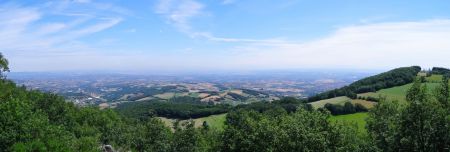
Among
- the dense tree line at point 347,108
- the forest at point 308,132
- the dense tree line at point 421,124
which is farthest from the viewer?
the dense tree line at point 347,108

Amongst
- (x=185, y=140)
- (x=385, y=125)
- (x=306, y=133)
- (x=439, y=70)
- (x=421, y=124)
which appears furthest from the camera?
(x=439, y=70)

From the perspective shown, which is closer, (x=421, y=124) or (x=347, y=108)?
(x=421, y=124)

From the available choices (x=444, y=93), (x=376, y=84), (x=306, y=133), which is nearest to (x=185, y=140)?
(x=306, y=133)

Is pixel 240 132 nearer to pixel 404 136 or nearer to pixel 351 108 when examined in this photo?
pixel 404 136

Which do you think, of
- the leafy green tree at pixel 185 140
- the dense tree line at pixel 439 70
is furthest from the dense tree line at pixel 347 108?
the leafy green tree at pixel 185 140

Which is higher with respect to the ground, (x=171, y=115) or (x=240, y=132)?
(x=240, y=132)

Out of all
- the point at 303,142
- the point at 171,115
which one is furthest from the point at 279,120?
the point at 171,115

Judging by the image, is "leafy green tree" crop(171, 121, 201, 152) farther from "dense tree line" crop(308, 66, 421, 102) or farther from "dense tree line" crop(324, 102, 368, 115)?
"dense tree line" crop(308, 66, 421, 102)

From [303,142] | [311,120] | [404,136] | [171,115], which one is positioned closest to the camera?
[404,136]

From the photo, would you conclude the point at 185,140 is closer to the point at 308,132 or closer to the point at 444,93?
the point at 308,132

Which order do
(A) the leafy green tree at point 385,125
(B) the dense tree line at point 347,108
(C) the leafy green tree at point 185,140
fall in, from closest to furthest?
1. (A) the leafy green tree at point 385,125
2. (C) the leafy green tree at point 185,140
3. (B) the dense tree line at point 347,108

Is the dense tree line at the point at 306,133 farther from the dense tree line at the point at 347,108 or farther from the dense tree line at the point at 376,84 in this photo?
the dense tree line at the point at 376,84
